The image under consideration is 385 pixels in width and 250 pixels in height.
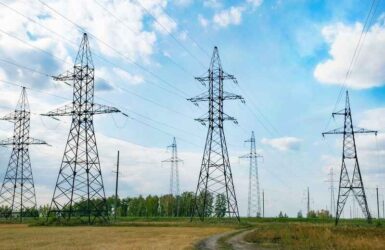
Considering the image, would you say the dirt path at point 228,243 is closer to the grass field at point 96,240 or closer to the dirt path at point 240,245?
the dirt path at point 240,245

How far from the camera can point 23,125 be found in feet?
242

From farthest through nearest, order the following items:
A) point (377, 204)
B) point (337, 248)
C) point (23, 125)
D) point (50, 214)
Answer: point (377, 204) < point (23, 125) < point (50, 214) < point (337, 248)

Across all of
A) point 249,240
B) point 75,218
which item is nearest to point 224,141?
point 75,218

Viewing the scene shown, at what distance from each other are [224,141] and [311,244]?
35233 mm

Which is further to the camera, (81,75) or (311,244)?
(81,75)

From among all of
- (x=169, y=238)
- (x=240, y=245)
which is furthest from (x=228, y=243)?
(x=169, y=238)

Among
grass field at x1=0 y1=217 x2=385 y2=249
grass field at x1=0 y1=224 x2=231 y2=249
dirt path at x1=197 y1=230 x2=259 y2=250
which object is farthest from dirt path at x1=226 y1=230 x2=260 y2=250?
grass field at x1=0 y1=224 x2=231 y2=249

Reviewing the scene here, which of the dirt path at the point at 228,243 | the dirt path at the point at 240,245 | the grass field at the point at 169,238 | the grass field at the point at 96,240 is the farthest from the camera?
the dirt path at the point at 240,245

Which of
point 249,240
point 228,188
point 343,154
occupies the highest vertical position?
point 343,154

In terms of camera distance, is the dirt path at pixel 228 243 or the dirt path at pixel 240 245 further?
the dirt path at pixel 240 245

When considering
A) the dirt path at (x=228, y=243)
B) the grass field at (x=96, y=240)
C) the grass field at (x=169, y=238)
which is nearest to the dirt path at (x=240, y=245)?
the dirt path at (x=228, y=243)

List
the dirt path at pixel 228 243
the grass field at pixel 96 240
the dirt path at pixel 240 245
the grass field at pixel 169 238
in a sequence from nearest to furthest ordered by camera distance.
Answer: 1. the grass field at pixel 96 240
2. the grass field at pixel 169 238
3. the dirt path at pixel 228 243
4. the dirt path at pixel 240 245

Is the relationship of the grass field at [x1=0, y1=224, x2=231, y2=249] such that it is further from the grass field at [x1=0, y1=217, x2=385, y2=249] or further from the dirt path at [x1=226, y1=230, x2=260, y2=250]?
the dirt path at [x1=226, y1=230, x2=260, y2=250]

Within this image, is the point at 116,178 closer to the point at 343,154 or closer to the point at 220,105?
the point at 220,105
